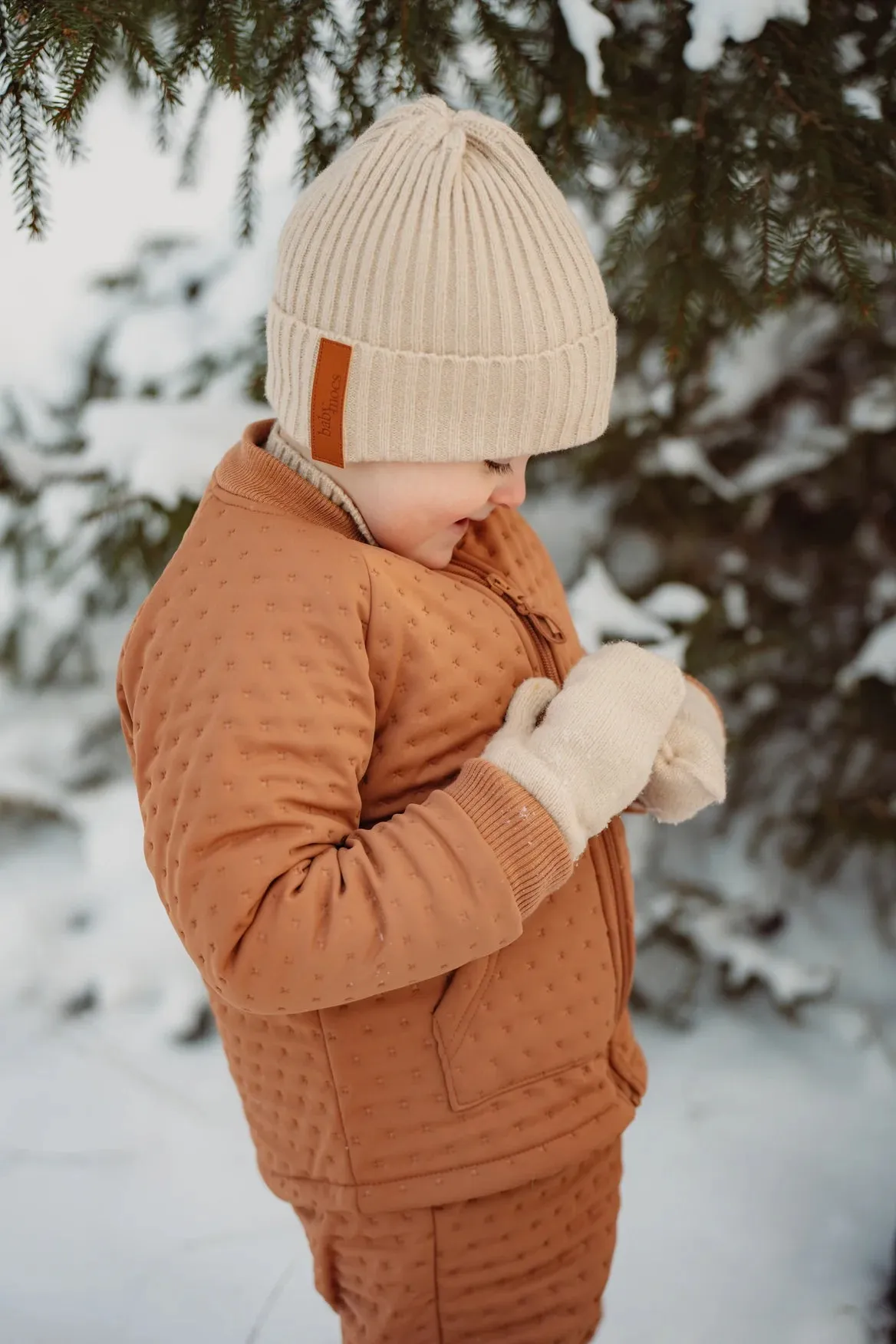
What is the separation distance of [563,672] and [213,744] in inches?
15.3

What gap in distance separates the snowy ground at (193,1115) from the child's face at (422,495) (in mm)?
795

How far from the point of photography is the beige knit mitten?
0.99 meters

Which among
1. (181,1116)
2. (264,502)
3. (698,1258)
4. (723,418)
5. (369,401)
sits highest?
(369,401)

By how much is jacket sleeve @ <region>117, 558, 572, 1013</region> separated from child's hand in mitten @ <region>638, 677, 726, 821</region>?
20 centimetres

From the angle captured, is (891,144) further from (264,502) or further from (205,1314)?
(205,1314)

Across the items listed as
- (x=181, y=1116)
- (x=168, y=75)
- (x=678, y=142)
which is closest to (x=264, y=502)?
(x=168, y=75)

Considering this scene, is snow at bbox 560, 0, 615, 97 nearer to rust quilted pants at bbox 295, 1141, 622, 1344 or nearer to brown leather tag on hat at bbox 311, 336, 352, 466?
brown leather tag on hat at bbox 311, 336, 352, 466

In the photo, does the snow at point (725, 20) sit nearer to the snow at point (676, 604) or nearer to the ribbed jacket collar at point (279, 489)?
the ribbed jacket collar at point (279, 489)

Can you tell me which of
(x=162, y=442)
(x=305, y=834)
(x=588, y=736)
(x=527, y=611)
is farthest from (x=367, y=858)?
(x=162, y=442)

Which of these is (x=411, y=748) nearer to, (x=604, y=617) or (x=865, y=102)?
(x=865, y=102)

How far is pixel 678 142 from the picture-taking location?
4.49 ft

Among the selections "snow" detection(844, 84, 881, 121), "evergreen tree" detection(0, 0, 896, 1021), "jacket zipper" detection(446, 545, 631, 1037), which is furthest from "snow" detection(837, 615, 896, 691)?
"jacket zipper" detection(446, 545, 631, 1037)

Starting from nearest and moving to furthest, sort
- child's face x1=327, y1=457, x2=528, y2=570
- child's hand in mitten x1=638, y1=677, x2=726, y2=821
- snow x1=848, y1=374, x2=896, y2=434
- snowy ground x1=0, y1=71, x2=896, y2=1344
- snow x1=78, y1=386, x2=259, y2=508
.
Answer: child's face x1=327, y1=457, x2=528, y2=570 → child's hand in mitten x1=638, y1=677, x2=726, y2=821 → snow x1=78, y1=386, x2=259, y2=508 → snowy ground x1=0, y1=71, x2=896, y2=1344 → snow x1=848, y1=374, x2=896, y2=434

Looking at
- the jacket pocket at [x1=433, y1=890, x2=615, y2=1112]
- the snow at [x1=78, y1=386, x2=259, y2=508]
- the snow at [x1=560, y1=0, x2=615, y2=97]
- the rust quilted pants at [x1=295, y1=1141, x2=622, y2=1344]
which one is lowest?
the rust quilted pants at [x1=295, y1=1141, x2=622, y2=1344]
